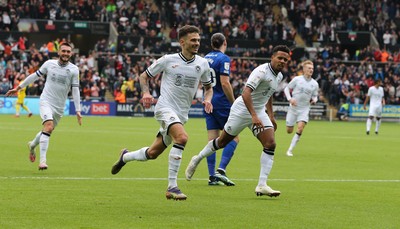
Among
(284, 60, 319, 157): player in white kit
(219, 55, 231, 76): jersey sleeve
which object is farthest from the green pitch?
(219, 55, 231, 76): jersey sleeve

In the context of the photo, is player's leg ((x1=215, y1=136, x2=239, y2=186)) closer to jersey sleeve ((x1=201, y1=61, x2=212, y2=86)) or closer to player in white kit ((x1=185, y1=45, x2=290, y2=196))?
player in white kit ((x1=185, y1=45, x2=290, y2=196))

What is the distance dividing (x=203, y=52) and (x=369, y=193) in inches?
1729

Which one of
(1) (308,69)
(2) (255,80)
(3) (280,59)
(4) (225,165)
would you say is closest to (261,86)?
(2) (255,80)

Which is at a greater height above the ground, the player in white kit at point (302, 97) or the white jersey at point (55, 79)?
the white jersey at point (55, 79)

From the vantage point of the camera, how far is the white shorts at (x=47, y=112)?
17.6m

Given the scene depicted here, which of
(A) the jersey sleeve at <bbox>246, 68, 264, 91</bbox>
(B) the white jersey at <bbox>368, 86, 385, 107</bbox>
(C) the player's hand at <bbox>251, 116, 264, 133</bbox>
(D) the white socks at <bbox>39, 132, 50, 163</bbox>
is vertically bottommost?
(B) the white jersey at <bbox>368, 86, 385, 107</bbox>

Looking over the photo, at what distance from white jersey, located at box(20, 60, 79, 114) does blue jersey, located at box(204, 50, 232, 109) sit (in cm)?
351

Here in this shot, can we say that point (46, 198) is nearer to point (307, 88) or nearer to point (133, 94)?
point (307, 88)

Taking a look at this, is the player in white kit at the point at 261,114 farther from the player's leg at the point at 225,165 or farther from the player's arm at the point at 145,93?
the player's arm at the point at 145,93

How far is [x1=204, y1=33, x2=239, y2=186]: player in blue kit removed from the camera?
15352 mm

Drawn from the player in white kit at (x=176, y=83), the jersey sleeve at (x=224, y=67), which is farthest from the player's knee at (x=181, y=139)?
the jersey sleeve at (x=224, y=67)

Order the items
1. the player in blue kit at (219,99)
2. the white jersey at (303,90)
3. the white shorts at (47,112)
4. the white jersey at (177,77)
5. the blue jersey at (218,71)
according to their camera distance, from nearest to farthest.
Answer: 1. the white jersey at (177,77)
2. the player in blue kit at (219,99)
3. the blue jersey at (218,71)
4. the white shorts at (47,112)
5. the white jersey at (303,90)

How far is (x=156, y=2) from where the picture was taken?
208ft

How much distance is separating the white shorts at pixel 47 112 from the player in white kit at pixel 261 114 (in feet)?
13.5
